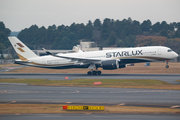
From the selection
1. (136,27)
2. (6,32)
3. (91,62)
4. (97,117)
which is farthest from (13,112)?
(6,32)

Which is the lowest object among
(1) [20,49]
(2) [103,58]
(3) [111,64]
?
(3) [111,64]

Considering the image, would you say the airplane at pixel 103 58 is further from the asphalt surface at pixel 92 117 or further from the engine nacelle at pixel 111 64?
the asphalt surface at pixel 92 117

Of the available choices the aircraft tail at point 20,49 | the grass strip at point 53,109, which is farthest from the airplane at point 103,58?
the grass strip at point 53,109

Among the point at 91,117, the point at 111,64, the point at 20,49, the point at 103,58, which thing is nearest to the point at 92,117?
the point at 91,117

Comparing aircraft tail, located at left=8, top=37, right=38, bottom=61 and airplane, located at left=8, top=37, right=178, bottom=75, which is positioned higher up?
aircraft tail, located at left=8, top=37, right=38, bottom=61

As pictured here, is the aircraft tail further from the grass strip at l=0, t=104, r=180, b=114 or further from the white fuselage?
the grass strip at l=0, t=104, r=180, b=114

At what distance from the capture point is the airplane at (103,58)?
4303 cm

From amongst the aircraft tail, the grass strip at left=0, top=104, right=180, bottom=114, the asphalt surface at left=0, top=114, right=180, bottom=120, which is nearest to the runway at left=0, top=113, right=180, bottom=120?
the asphalt surface at left=0, top=114, right=180, bottom=120

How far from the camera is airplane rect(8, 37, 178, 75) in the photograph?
43.0 metres

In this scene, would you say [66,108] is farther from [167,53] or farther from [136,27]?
[136,27]

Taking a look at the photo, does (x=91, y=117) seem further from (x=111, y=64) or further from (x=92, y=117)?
(x=111, y=64)

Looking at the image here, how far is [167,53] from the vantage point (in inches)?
1697

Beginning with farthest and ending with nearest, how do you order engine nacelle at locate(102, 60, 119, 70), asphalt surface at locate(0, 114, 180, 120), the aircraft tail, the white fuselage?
the aircraft tail
the white fuselage
engine nacelle at locate(102, 60, 119, 70)
asphalt surface at locate(0, 114, 180, 120)

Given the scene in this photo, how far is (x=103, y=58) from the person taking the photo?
1795 inches
